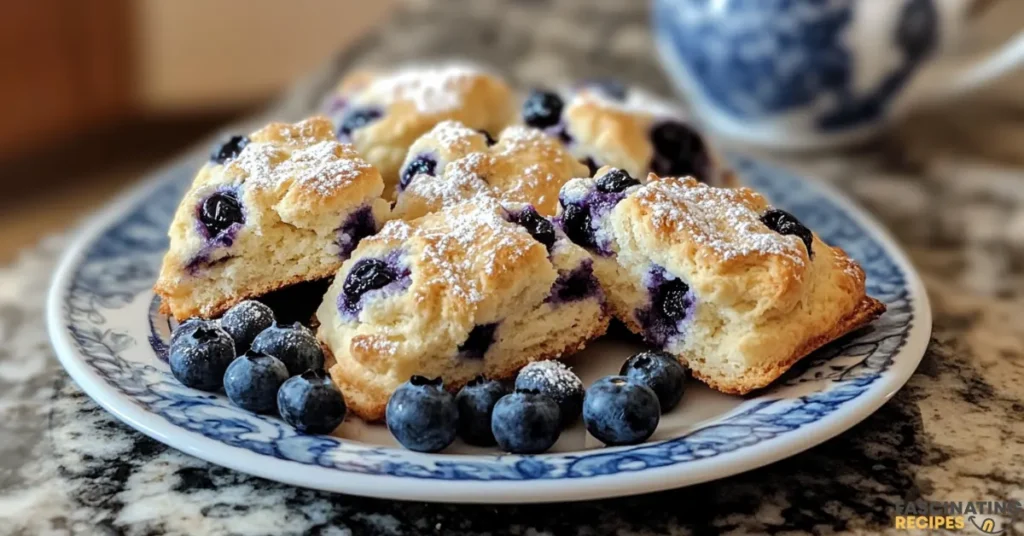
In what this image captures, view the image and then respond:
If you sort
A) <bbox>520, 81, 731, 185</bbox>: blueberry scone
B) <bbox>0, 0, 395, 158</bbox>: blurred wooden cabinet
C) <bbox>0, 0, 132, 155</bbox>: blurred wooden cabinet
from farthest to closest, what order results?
<bbox>0, 0, 395, 158</bbox>: blurred wooden cabinet, <bbox>0, 0, 132, 155</bbox>: blurred wooden cabinet, <bbox>520, 81, 731, 185</bbox>: blueberry scone

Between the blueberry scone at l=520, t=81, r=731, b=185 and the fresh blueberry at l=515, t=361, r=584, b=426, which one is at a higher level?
the blueberry scone at l=520, t=81, r=731, b=185

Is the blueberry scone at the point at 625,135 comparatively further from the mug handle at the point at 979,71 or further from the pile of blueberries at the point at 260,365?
the mug handle at the point at 979,71

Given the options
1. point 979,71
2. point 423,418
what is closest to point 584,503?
point 423,418

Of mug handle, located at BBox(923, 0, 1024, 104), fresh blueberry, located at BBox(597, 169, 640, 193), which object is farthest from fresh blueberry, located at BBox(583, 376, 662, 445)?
mug handle, located at BBox(923, 0, 1024, 104)

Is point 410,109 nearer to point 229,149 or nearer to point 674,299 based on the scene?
point 229,149

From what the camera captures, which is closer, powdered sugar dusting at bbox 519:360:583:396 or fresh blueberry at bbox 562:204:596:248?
powdered sugar dusting at bbox 519:360:583:396

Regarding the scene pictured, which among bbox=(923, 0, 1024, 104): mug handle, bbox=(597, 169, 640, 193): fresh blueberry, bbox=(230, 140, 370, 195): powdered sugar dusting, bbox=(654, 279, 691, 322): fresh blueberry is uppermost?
bbox=(923, 0, 1024, 104): mug handle

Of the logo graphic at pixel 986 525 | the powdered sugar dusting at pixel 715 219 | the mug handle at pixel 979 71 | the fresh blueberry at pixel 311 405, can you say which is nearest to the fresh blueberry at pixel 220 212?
the fresh blueberry at pixel 311 405

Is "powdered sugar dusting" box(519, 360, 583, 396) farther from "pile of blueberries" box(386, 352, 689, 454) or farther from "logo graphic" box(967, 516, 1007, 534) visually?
"logo graphic" box(967, 516, 1007, 534)

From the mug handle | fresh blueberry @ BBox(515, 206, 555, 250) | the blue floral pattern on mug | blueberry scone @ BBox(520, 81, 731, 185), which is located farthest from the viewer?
the mug handle
